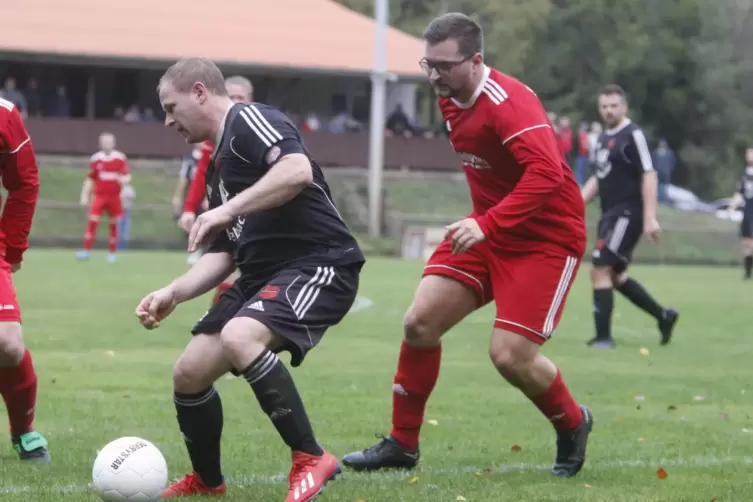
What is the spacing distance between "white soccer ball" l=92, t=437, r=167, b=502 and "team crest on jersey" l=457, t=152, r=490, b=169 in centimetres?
201

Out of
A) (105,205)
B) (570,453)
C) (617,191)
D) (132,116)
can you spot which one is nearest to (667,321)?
(617,191)

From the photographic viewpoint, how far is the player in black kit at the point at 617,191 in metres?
11.2

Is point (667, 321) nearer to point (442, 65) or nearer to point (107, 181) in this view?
point (442, 65)

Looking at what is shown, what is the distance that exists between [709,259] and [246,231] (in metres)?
27.2

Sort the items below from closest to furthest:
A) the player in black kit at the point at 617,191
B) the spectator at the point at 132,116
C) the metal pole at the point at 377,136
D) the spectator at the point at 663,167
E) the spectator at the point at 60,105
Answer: the player in black kit at the point at 617,191 < the metal pole at the point at 377,136 < the spectator at the point at 132,116 < the spectator at the point at 60,105 < the spectator at the point at 663,167

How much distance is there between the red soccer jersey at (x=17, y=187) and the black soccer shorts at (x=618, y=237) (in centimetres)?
611

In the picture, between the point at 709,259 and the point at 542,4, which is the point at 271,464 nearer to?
the point at 709,259

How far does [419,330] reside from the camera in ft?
20.8

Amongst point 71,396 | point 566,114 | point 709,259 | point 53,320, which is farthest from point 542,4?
point 71,396

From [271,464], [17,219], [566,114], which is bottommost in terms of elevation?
[566,114]

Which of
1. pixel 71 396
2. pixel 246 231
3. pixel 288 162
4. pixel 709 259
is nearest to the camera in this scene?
pixel 288 162

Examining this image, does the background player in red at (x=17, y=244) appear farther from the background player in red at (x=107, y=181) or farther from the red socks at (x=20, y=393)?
the background player in red at (x=107, y=181)

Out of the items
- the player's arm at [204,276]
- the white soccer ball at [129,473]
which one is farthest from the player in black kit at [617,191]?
the white soccer ball at [129,473]

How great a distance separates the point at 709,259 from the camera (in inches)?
1236
